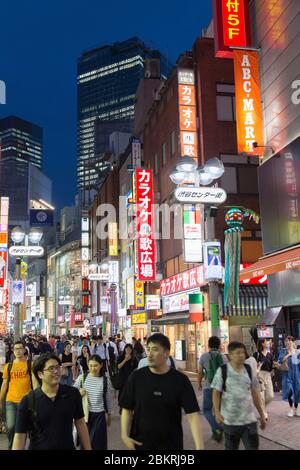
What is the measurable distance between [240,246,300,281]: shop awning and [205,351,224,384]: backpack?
18.0ft

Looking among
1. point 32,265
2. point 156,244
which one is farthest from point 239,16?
point 32,265

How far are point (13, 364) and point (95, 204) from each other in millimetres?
57373

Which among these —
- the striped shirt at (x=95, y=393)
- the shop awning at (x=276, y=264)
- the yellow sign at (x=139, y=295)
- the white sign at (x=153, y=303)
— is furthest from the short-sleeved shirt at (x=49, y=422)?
the yellow sign at (x=139, y=295)

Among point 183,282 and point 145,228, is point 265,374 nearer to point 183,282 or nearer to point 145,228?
point 183,282

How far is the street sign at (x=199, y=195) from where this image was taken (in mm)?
13938

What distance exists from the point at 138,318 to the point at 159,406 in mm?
36865

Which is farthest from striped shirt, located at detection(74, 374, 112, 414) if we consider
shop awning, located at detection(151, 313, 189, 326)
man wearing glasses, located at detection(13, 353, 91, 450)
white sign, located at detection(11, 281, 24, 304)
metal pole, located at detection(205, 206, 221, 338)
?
shop awning, located at detection(151, 313, 189, 326)

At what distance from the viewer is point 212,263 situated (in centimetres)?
1443

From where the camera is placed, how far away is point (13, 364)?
9133 millimetres

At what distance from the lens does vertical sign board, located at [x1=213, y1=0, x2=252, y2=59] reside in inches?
819

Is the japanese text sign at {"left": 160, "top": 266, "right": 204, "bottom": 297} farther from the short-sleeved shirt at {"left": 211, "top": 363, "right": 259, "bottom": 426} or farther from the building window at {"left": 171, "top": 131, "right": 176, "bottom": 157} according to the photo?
the short-sleeved shirt at {"left": 211, "top": 363, "right": 259, "bottom": 426}

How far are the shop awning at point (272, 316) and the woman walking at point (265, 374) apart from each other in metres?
5.73

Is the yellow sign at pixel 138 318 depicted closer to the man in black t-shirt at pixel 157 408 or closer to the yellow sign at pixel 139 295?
the yellow sign at pixel 139 295

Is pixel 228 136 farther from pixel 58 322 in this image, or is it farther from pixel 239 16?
pixel 58 322
